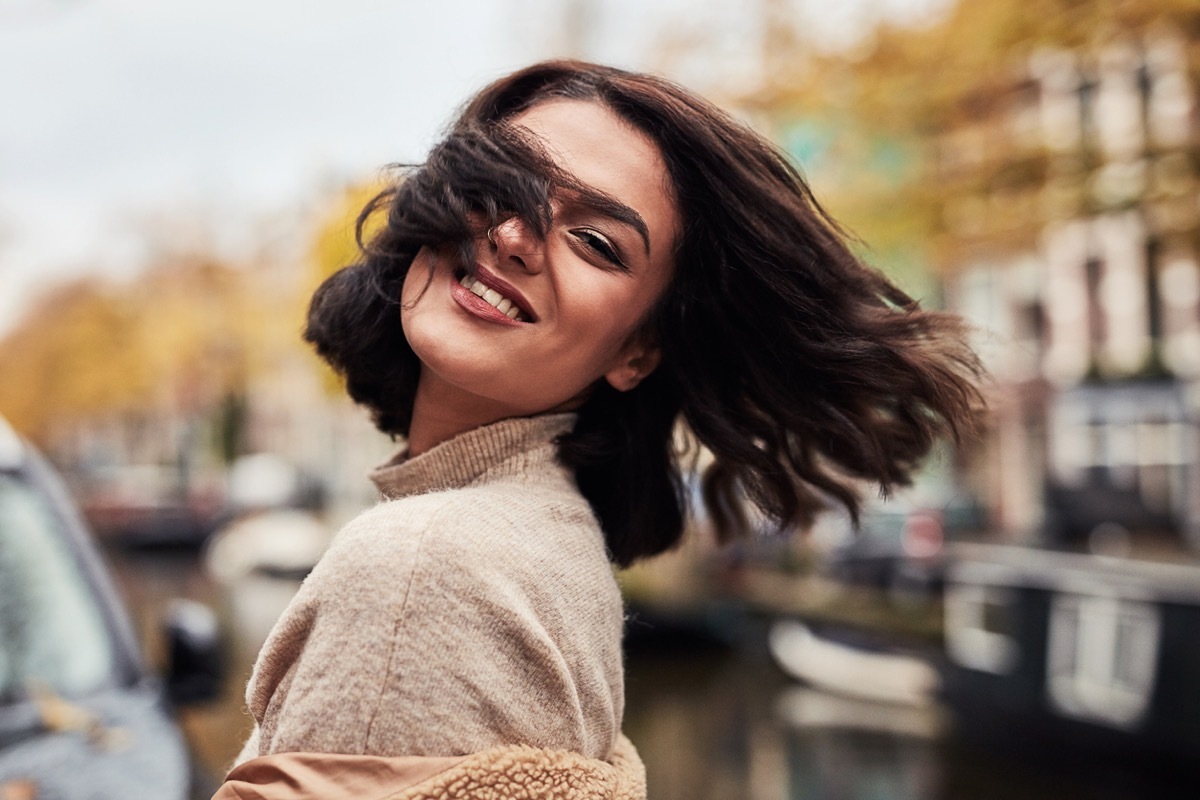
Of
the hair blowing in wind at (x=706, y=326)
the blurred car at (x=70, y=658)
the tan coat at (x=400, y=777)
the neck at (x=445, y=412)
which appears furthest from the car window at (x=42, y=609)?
the tan coat at (x=400, y=777)

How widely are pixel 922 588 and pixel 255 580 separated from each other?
466 inches

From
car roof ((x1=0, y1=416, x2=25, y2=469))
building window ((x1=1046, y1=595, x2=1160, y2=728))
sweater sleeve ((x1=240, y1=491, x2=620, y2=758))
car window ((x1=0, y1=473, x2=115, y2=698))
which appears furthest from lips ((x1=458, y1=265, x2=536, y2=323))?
building window ((x1=1046, y1=595, x2=1160, y2=728))

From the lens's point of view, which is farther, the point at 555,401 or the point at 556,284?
the point at 555,401

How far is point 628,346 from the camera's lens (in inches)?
57.2

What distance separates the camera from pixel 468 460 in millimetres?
1338

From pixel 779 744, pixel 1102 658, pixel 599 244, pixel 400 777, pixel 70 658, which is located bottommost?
pixel 779 744

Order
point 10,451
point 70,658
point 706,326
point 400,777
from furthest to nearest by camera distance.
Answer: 1. point 10,451
2. point 70,658
3. point 706,326
4. point 400,777

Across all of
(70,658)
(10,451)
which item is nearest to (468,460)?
(70,658)

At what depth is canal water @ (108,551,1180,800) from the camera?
7031 mm

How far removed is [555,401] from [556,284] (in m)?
0.16

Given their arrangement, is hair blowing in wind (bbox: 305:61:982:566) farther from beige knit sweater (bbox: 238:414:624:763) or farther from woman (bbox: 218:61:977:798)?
→ beige knit sweater (bbox: 238:414:624:763)

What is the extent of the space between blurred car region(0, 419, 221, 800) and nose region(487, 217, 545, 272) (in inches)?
50.3

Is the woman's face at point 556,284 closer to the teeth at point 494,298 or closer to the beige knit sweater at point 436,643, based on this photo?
the teeth at point 494,298

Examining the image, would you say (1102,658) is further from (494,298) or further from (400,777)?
(400,777)
